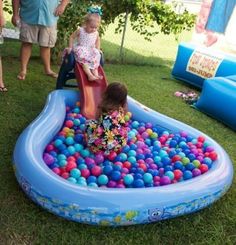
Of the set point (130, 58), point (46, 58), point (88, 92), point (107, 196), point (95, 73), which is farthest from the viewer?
point (130, 58)

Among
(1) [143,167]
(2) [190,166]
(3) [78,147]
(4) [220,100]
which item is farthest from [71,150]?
(4) [220,100]

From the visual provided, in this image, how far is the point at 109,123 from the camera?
322 cm

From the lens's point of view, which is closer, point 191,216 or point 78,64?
point 191,216

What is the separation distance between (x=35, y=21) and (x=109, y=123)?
229cm

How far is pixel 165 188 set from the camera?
2678 mm

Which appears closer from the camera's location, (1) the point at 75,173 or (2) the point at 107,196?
(2) the point at 107,196

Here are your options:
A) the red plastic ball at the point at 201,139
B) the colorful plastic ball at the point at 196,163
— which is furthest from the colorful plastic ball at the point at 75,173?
the red plastic ball at the point at 201,139

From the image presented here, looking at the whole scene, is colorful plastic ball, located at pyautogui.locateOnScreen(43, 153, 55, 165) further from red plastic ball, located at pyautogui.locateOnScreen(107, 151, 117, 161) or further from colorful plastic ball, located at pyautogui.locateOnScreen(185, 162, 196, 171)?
colorful plastic ball, located at pyautogui.locateOnScreen(185, 162, 196, 171)

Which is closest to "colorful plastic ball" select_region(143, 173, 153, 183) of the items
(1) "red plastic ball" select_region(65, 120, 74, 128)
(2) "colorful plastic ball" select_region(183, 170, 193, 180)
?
(2) "colorful plastic ball" select_region(183, 170, 193, 180)

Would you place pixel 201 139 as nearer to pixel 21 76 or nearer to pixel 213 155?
pixel 213 155

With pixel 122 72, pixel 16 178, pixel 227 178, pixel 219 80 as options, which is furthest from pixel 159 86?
pixel 16 178

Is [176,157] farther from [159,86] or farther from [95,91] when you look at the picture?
[159,86]

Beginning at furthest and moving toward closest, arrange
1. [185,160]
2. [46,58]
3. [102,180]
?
1. [46,58]
2. [185,160]
3. [102,180]

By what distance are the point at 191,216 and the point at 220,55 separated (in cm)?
376
